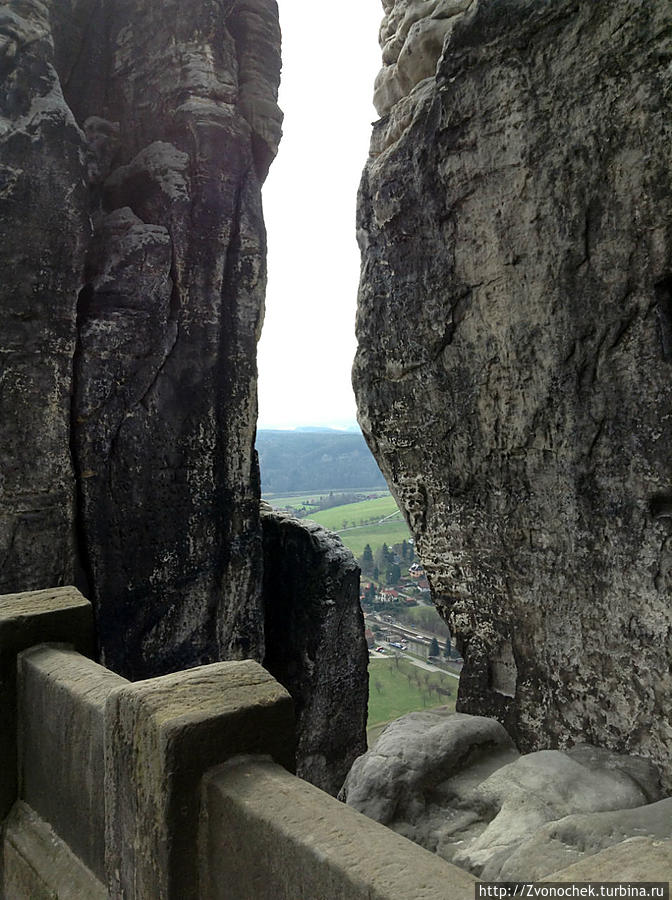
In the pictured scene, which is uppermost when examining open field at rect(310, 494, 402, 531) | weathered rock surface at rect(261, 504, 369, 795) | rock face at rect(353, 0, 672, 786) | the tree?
rock face at rect(353, 0, 672, 786)

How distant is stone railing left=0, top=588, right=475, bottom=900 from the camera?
7.61 feet

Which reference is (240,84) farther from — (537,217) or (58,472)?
(537,217)

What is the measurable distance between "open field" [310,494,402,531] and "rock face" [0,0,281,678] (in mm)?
67401

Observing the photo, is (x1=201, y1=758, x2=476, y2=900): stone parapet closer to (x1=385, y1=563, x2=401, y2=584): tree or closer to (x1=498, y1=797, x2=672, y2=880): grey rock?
(x1=498, y1=797, x2=672, y2=880): grey rock

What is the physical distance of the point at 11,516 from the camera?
9.29 metres

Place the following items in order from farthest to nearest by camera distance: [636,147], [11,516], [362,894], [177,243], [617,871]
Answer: [177,243], [11,516], [636,147], [362,894], [617,871]

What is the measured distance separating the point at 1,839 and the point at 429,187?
5.11m

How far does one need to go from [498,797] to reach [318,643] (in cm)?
913

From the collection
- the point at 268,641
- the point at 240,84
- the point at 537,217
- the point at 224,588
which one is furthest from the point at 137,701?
the point at 240,84

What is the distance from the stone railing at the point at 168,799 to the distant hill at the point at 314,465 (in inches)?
4558

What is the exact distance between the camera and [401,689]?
4025 cm

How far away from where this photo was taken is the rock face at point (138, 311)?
9.53m

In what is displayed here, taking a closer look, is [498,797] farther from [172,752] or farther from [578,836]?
[172,752]

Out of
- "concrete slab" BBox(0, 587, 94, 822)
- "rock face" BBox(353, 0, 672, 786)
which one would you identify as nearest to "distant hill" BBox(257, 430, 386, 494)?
"rock face" BBox(353, 0, 672, 786)
